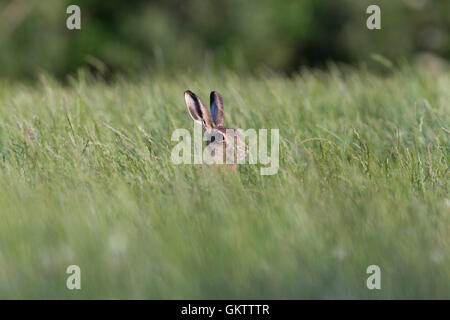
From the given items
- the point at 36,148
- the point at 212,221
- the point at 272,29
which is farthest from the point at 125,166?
the point at 272,29

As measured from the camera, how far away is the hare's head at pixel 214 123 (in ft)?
10.8

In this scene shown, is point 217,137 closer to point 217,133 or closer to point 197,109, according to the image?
point 217,133

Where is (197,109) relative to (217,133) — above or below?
above

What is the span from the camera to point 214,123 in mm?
3479

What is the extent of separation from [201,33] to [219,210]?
31.6ft

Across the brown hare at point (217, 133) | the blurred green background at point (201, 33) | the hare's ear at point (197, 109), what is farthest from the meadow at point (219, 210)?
the blurred green background at point (201, 33)

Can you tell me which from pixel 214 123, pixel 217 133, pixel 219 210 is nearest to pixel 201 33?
pixel 214 123

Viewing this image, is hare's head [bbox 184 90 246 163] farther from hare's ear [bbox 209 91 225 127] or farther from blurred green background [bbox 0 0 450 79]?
blurred green background [bbox 0 0 450 79]

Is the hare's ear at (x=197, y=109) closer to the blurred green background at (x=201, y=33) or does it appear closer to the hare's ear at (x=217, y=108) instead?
the hare's ear at (x=217, y=108)

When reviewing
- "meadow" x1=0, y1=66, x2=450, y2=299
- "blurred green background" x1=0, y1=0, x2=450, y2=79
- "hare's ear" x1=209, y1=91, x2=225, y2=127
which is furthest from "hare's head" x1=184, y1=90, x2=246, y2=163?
"blurred green background" x1=0, y1=0, x2=450, y2=79

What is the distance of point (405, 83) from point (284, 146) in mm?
1777

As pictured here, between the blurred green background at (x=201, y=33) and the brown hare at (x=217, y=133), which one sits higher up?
the blurred green background at (x=201, y=33)

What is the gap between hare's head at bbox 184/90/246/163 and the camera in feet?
10.8

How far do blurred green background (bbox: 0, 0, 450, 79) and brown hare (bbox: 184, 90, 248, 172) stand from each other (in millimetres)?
7699
